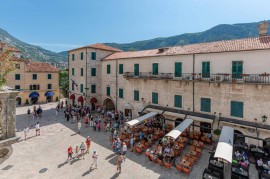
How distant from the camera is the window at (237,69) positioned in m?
15.8

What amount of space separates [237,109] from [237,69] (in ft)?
13.0

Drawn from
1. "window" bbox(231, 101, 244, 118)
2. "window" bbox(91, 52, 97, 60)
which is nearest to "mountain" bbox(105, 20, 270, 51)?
"window" bbox(91, 52, 97, 60)

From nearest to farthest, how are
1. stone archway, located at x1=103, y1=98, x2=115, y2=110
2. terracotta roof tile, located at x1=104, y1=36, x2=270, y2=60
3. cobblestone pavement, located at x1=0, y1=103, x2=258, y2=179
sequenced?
cobblestone pavement, located at x1=0, y1=103, x2=258, y2=179 < terracotta roof tile, located at x1=104, y1=36, x2=270, y2=60 < stone archway, located at x1=103, y1=98, x2=115, y2=110

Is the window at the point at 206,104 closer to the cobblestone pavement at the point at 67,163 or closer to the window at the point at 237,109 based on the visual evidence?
the window at the point at 237,109

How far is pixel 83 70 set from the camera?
30422 mm

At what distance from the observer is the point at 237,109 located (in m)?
16.0

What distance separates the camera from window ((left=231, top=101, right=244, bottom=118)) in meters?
15.7

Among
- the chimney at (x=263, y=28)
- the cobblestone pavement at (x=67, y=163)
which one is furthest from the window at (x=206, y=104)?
the chimney at (x=263, y=28)

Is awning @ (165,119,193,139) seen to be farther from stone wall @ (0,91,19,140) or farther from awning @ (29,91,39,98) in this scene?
awning @ (29,91,39,98)

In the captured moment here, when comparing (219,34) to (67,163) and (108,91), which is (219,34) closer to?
(108,91)

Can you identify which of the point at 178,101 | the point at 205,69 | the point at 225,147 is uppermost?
the point at 205,69

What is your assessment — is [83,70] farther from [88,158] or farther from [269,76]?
[269,76]

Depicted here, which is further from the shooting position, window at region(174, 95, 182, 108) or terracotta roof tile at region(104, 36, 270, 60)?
window at region(174, 95, 182, 108)

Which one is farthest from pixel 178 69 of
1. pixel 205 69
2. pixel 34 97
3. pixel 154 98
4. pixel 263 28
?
pixel 34 97
